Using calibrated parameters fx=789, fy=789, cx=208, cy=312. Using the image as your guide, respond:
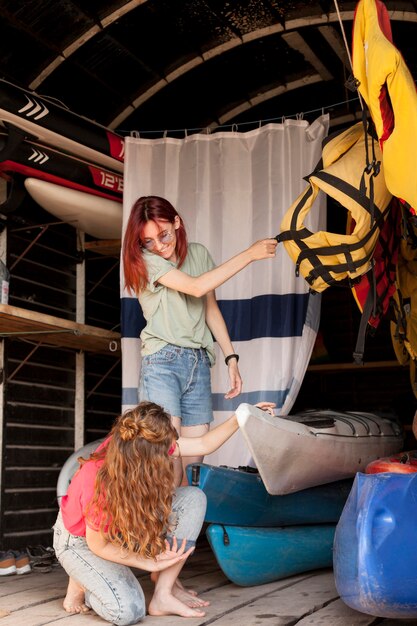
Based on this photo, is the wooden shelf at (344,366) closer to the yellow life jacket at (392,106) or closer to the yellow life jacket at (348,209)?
the yellow life jacket at (348,209)

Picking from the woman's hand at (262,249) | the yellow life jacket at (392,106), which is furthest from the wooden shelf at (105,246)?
the yellow life jacket at (392,106)

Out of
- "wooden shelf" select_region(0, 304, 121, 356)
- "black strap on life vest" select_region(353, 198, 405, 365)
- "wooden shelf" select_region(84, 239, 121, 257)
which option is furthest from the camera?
"wooden shelf" select_region(84, 239, 121, 257)

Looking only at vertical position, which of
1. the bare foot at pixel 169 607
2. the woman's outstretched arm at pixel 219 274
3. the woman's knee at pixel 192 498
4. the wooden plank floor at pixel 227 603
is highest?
the woman's outstretched arm at pixel 219 274

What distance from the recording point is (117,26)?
13.9 ft

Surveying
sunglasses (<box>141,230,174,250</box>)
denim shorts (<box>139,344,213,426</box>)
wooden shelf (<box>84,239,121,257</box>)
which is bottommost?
denim shorts (<box>139,344,213,426</box>)

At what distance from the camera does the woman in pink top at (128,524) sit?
248 centimetres

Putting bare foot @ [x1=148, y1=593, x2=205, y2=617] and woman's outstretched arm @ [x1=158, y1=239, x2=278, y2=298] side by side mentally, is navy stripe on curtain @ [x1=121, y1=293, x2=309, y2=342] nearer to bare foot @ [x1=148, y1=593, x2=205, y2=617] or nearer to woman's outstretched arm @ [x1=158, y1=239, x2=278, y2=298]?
woman's outstretched arm @ [x1=158, y1=239, x2=278, y2=298]

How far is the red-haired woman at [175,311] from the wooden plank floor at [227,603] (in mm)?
514

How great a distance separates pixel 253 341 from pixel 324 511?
36.8 inches

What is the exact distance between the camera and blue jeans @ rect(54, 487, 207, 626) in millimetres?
2529

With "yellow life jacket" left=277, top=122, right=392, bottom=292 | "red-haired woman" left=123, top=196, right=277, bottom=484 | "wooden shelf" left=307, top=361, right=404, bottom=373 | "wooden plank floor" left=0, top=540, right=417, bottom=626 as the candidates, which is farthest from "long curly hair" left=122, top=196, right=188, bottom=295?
"wooden shelf" left=307, top=361, right=404, bottom=373

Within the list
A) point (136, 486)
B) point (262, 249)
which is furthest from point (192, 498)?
point (262, 249)

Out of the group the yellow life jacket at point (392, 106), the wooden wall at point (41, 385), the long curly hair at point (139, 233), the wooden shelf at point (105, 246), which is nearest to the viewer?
the yellow life jacket at point (392, 106)

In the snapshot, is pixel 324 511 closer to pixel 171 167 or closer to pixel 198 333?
pixel 198 333
